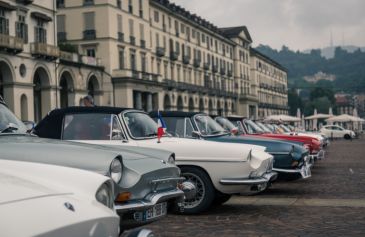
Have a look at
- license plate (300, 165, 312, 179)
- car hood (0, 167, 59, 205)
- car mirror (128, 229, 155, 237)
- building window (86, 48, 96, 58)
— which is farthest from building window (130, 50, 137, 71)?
car hood (0, 167, 59, 205)

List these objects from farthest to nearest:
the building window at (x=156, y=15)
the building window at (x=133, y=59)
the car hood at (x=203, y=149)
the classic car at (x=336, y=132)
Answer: the building window at (x=156, y=15)
the building window at (x=133, y=59)
the classic car at (x=336, y=132)
the car hood at (x=203, y=149)

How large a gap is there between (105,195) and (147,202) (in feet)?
7.31

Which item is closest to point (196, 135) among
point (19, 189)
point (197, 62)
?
point (19, 189)

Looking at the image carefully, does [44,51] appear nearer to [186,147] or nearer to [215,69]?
[186,147]

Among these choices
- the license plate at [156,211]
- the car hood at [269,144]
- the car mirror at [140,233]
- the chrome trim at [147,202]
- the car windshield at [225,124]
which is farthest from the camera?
the car windshield at [225,124]

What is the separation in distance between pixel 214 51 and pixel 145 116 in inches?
3278

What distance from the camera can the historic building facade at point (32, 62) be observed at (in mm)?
38906

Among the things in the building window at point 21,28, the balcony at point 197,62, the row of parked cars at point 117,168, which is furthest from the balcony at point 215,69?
the row of parked cars at point 117,168

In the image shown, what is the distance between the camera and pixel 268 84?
12800 centimetres

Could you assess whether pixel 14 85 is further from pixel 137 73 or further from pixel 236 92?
pixel 236 92

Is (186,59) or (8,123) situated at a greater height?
(186,59)

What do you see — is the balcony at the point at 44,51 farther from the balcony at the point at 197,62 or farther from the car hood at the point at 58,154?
the balcony at the point at 197,62

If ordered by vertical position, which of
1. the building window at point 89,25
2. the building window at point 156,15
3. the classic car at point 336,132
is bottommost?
the classic car at point 336,132

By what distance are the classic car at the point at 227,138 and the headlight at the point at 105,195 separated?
21.8 ft
